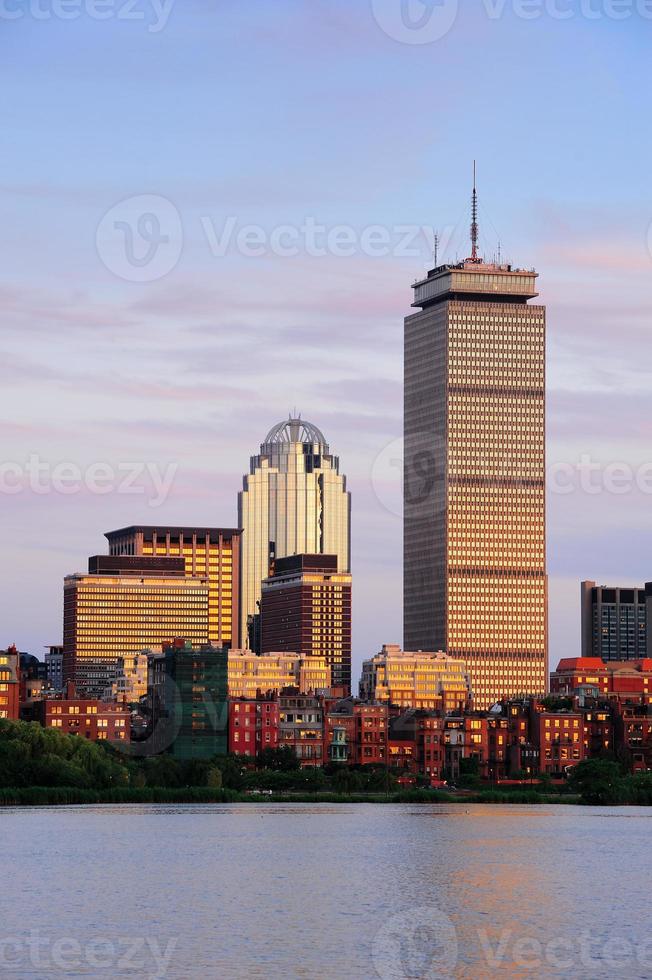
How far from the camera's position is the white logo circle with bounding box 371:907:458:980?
69.1 metres

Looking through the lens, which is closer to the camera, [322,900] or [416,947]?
[416,947]

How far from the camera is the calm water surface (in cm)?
7119

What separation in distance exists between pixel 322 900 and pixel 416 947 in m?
17.5

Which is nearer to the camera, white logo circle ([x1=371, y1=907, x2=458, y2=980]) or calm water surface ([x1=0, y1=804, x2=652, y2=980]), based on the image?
white logo circle ([x1=371, y1=907, x2=458, y2=980])

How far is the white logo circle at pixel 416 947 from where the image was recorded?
69.1 m

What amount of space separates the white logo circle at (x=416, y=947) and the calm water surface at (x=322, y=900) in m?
0.12

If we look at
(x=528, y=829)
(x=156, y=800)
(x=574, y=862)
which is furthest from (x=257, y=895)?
(x=156, y=800)

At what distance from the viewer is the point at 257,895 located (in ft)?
311

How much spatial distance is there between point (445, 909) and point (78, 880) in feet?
73.7

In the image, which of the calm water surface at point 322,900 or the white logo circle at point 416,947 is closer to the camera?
the white logo circle at point 416,947

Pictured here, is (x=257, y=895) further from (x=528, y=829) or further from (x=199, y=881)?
(x=528, y=829)

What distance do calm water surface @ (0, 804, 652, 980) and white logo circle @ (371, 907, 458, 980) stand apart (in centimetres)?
12

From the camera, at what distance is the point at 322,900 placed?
92125mm

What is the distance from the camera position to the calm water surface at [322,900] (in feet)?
234
